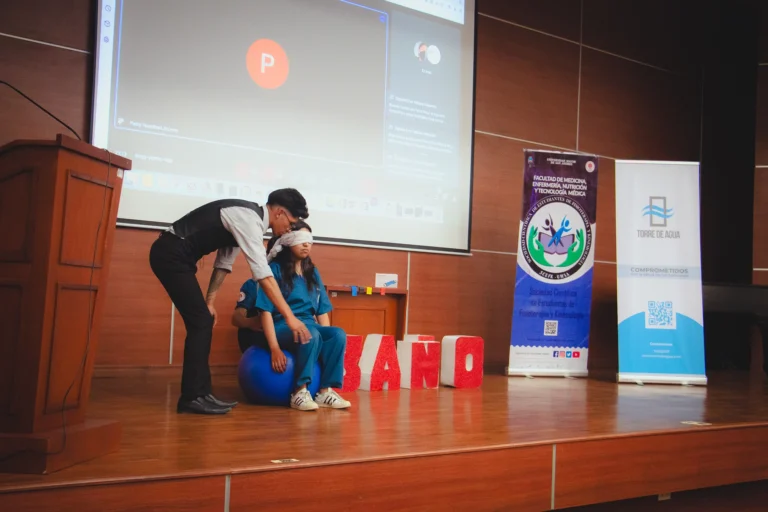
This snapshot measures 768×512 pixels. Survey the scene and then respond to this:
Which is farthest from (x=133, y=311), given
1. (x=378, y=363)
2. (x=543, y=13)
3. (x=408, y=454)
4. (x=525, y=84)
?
(x=543, y=13)

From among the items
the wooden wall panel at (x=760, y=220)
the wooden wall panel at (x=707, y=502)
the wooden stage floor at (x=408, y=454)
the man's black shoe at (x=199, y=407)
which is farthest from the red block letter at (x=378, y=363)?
the wooden wall panel at (x=760, y=220)

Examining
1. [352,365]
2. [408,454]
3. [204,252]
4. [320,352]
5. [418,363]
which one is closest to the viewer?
[408,454]

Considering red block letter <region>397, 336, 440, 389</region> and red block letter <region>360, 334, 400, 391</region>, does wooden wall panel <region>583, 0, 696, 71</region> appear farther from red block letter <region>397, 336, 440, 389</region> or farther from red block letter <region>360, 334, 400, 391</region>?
red block letter <region>360, 334, 400, 391</region>

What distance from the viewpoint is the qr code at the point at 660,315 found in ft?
17.1

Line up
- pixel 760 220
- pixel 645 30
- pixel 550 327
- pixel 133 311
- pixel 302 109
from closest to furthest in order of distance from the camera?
pixel 133 311 → pixel 302 109 → pixel 550 327 → pixel 760 220 → pixel 645 30

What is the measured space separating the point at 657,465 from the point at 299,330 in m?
1.56

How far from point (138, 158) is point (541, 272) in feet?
9.45

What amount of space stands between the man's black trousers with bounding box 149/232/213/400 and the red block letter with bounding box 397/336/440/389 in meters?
1.63

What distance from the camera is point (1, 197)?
1995 millimetres

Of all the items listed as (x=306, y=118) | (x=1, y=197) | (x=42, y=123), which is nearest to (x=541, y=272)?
(x=306, y=118)

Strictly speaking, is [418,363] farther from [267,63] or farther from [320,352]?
[267,63]

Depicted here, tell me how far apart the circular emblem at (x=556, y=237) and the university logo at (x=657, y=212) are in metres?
0.44

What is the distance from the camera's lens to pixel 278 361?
324 centimetres

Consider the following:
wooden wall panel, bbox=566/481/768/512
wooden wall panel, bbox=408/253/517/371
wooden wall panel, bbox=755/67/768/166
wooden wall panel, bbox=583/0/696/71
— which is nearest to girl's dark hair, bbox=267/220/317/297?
wooden wall panel, bbox=566/481/768/512
